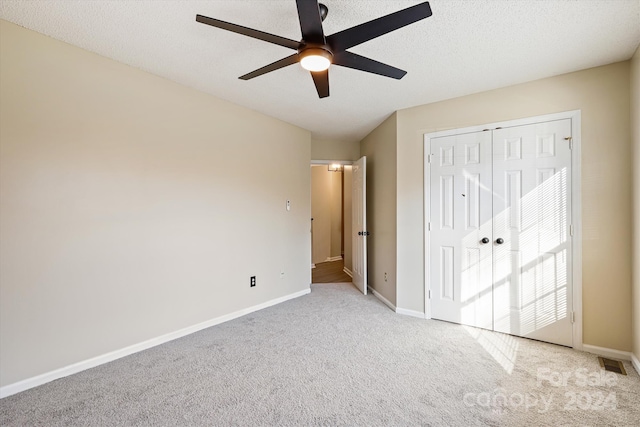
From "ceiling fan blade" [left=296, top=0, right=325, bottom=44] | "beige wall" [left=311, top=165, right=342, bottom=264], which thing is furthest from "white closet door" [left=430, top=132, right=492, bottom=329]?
"beige wall" [left=311, top=165, right=342, bottom=264]

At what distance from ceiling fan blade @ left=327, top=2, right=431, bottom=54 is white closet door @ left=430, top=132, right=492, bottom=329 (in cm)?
200

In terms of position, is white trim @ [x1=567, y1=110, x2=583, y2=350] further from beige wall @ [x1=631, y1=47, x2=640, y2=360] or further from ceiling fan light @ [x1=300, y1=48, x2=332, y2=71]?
ceiling fan light @ [x1=300, y1=48, x2=332, y2=71]

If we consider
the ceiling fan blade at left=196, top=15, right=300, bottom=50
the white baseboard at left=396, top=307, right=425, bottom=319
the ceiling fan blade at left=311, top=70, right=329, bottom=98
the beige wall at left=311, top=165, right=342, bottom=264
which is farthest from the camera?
the beige wall at left=311, top=165, right=342, bottom=264

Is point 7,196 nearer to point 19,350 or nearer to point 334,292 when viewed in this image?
point 19,350

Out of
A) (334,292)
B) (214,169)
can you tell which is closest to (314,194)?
(334,292)

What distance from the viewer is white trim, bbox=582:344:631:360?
230 cm

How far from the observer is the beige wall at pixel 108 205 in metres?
1.93

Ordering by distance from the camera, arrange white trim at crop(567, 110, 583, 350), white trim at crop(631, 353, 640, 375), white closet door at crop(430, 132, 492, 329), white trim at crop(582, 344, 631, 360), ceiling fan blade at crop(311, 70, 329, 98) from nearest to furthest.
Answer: ceiling fan blade at crop(311, 70, 329, 98) < white trim at crop(631, 353, 640, 375) < white trim at crop(582, 344, 631, 360) < white trim at crop(567, 110, 583, 350) < white closet door at crop(430, 132, 492, 329)

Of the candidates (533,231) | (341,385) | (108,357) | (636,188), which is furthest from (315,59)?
(108,357)

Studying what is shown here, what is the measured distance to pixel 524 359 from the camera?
7.65ft

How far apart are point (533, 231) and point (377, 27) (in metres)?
2.43

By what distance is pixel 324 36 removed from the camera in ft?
4.87

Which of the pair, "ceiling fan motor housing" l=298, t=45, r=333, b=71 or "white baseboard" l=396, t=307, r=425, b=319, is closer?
"ceiling fan motor housing" l=298, t=45, r=333, b=71

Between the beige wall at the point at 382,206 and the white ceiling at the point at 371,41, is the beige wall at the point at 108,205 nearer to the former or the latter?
the white ceiling at the point at 371,41
